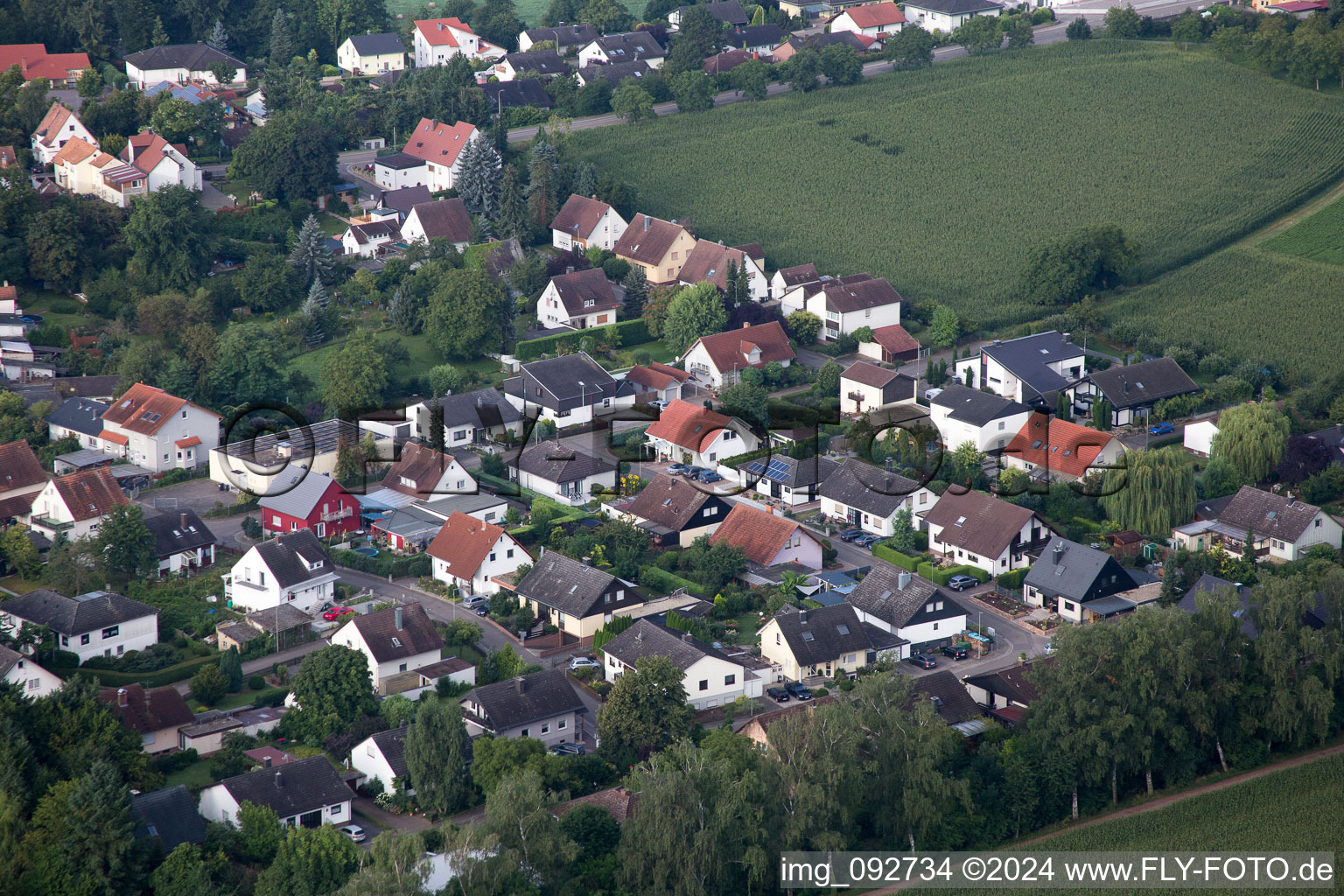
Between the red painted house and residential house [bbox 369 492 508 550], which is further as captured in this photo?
the red painted house

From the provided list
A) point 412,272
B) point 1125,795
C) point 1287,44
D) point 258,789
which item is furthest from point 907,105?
point 258,789

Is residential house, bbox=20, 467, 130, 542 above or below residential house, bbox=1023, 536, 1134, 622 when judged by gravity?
above

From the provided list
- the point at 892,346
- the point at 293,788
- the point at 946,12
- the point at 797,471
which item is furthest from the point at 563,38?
the point at 293,788

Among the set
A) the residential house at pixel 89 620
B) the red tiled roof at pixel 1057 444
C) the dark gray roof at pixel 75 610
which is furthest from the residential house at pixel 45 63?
the red tiled roof at pixel 1057 444

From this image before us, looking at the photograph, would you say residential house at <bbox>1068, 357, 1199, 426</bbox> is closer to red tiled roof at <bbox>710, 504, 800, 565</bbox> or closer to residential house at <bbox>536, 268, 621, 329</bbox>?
red tiled roof at <bbox>710, 504, 800, 565</bbox>

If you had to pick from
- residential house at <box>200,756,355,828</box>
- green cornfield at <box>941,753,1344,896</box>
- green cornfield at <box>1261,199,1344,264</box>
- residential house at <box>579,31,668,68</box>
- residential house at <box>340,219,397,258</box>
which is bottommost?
green cornfield at <box>941,753,1344,896</box>

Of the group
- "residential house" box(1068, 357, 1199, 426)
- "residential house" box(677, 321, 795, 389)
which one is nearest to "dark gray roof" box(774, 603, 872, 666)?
"residential house" box(1068, 357, 1199, 426)

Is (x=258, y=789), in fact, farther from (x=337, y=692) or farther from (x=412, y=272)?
(x=412, y=272)
